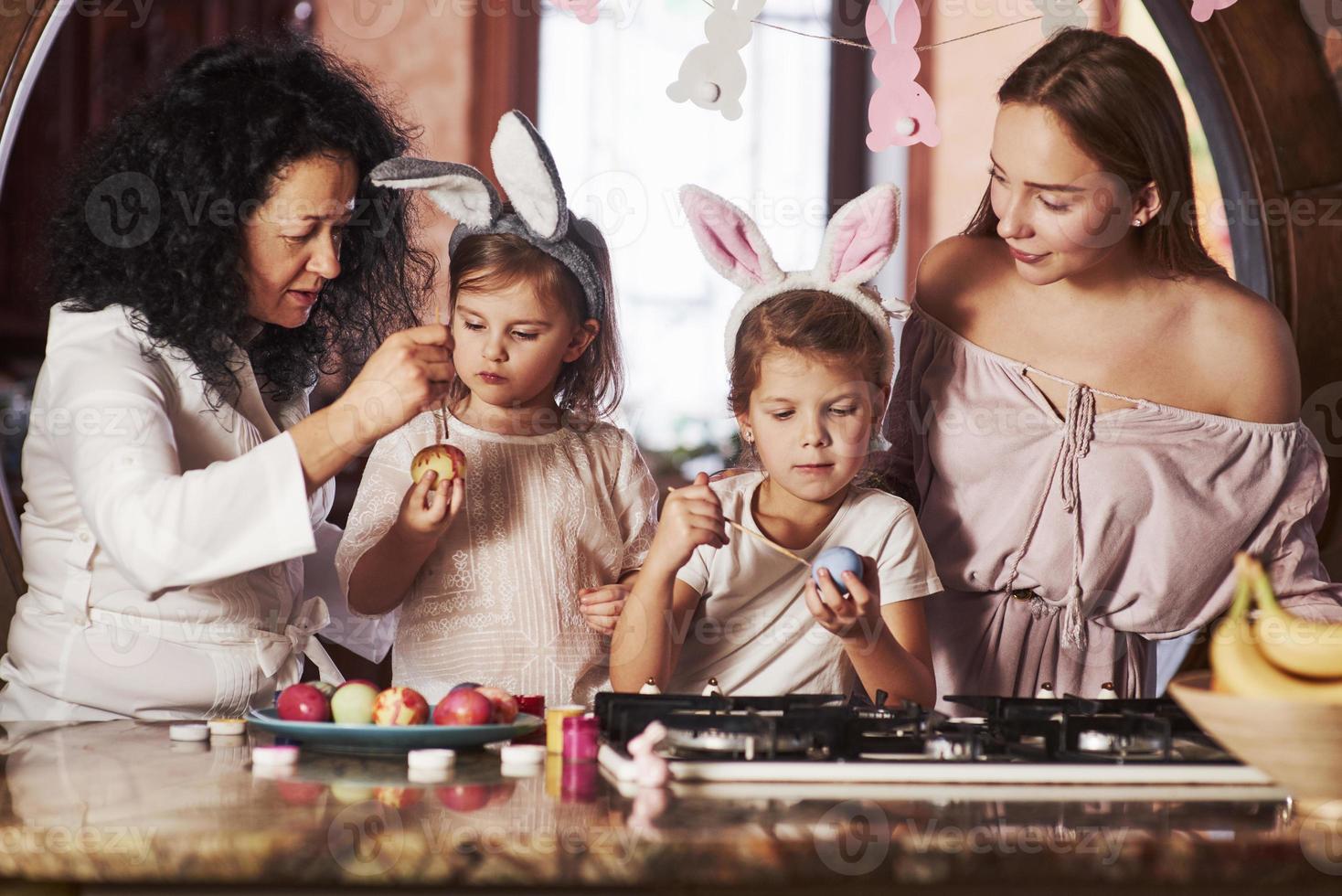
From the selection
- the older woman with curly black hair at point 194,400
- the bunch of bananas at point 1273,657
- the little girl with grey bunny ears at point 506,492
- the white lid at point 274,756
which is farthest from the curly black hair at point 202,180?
the bunch of bananas at point 1273,657

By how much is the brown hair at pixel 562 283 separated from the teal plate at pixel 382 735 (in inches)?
20.0

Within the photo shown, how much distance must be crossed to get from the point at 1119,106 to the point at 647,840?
1.05 metres

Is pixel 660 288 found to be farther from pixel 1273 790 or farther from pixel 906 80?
pixel 1273 790

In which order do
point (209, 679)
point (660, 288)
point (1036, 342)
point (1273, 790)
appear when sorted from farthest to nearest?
1. point (660, 288)
2. point (1036, 342)
3. point (209, 679)
4. point (1273, 790)

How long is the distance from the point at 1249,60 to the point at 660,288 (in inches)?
93.1

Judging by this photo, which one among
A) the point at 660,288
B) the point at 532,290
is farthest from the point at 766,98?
the point at 532,290

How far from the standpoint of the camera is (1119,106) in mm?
1408

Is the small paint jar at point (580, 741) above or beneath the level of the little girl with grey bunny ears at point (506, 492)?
beneath

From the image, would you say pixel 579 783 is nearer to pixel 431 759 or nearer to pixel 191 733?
pixel 431 759

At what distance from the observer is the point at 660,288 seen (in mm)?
3896

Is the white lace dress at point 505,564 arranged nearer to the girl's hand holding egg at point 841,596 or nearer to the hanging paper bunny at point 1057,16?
the girl's hand holding egg at point 841,596

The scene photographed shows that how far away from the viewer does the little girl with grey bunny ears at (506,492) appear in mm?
1370

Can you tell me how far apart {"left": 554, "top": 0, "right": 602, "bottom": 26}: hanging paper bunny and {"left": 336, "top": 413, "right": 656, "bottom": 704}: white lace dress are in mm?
477

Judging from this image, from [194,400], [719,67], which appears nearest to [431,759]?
[194,400]
